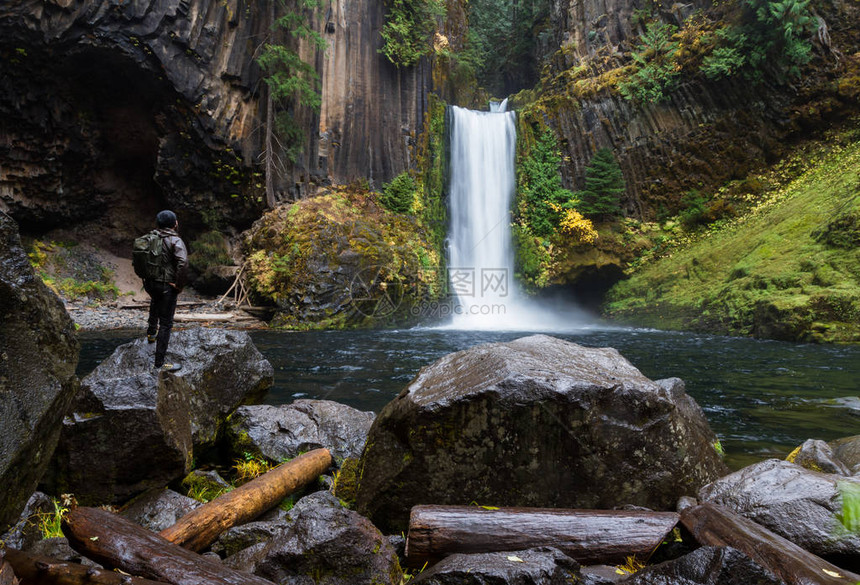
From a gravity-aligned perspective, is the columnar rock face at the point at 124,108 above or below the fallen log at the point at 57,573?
above

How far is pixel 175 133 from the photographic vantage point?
1648 centimetres

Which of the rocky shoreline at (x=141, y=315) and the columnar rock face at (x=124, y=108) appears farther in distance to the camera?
the columnar rock face at (x=124, y=108)

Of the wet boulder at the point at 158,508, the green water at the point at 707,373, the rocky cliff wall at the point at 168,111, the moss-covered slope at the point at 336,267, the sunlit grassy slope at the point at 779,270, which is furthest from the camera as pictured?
the moss-covered slope at the point at 336,267

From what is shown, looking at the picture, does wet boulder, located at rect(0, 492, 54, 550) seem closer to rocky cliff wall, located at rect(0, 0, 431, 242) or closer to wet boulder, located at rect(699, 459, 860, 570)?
wet boulder, located at rect(699, 459, 860, 570)

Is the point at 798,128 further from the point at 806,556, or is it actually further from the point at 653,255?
the point at 806,556

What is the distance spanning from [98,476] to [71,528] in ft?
5.24

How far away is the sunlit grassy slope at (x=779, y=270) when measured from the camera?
406 inches

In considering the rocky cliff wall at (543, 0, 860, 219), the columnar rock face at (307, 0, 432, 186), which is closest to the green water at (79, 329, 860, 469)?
the columnar rock face at (307, 0, 432, 186)

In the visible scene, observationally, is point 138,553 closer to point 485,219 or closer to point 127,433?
point 127,433

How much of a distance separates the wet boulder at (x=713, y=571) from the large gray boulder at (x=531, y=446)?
92 centimetres

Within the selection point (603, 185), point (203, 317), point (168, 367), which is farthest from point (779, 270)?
point (203, 317)

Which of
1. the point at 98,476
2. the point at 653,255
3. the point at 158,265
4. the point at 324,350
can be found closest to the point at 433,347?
the point at 324,350

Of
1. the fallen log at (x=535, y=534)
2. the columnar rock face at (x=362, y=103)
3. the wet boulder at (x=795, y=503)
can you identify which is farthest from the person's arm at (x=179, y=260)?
the columnar rock face at (x=362, y=103)

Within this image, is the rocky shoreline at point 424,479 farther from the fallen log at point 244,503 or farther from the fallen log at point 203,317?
the fallen log at point 203,317
